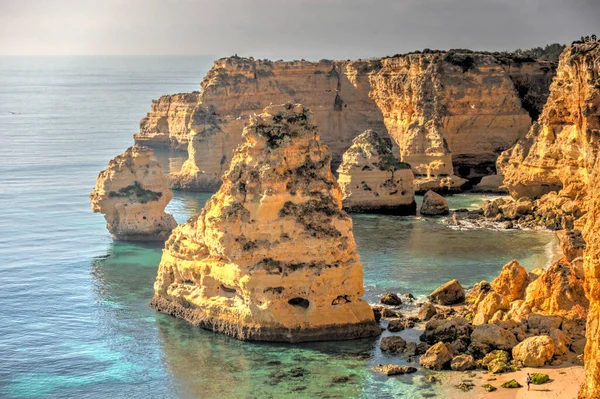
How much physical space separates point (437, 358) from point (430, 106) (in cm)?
3656

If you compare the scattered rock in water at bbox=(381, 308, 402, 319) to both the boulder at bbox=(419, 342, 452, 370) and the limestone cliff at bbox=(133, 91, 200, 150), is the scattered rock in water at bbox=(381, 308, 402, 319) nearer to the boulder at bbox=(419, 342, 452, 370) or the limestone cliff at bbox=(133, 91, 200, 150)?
the boulder at bbox=(419, 342, 452, 370)

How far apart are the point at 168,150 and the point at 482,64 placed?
32.7 meters

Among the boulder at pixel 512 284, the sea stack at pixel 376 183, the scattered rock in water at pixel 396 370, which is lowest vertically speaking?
the scattered rock in water at pixel 396 370

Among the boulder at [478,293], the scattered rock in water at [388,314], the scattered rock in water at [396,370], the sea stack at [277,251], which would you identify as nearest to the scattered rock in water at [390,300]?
the scattered rock in water at [388,314]

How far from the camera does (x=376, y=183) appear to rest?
5278cm

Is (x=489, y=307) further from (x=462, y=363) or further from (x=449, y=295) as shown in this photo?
(x=449, y=295)

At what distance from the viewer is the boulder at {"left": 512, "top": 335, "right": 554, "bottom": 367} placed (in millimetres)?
24844

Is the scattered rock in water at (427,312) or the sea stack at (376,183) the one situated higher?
the sea stack at (376,183)

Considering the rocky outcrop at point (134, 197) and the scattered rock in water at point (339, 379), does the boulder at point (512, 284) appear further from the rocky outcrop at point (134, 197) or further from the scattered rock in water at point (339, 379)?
the rocky outcrop at point (134, 197)

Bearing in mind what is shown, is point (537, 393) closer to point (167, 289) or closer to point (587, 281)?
point (587, 281)

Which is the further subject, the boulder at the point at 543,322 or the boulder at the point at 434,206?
the boulder at the point at 434,206

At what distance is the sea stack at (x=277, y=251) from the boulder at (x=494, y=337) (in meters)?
3.49

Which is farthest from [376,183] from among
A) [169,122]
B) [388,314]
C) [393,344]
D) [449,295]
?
[169,122]

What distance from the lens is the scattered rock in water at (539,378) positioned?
23797 millimetres
